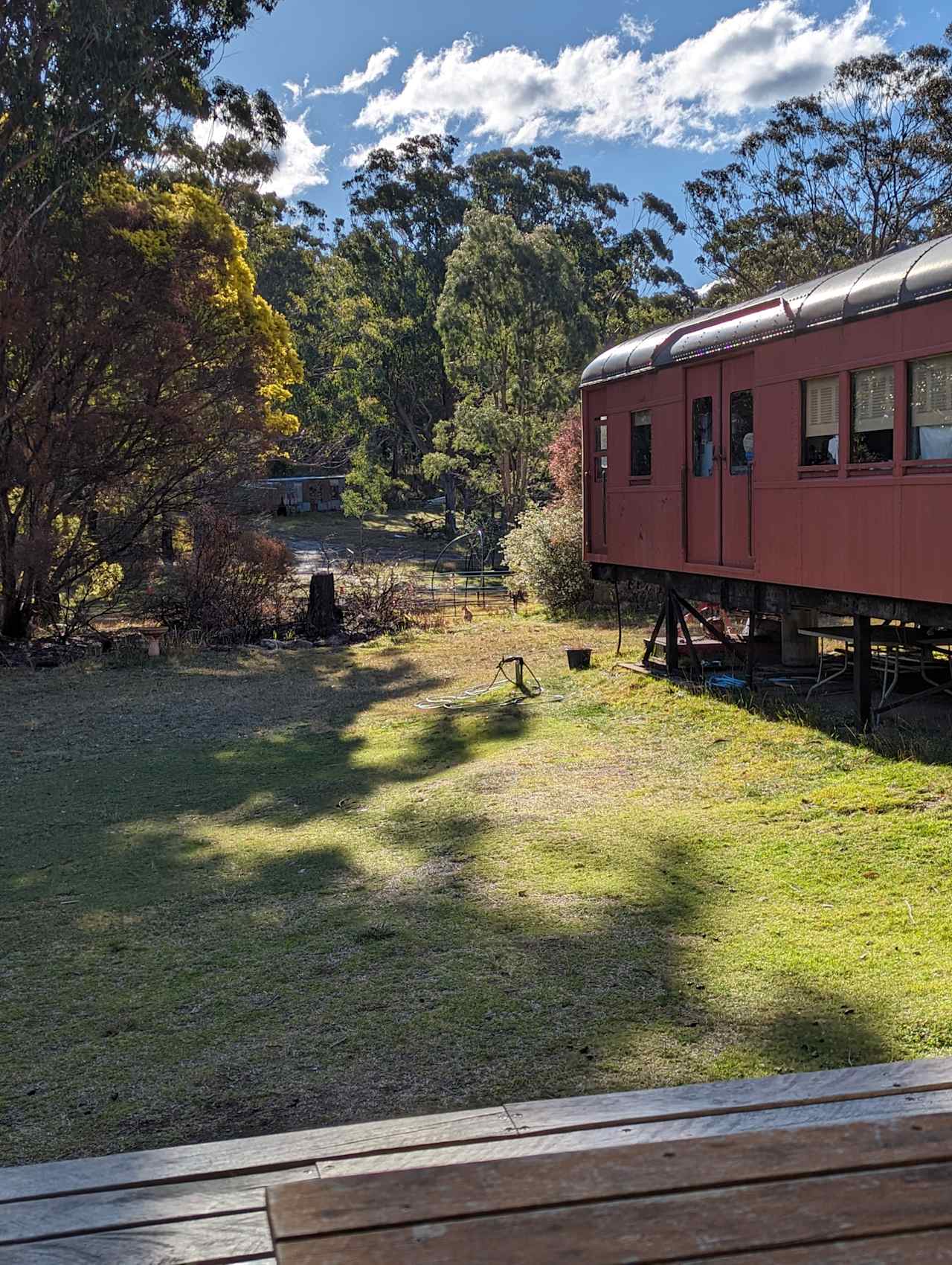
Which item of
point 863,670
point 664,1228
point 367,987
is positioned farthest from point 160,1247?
point 863,670

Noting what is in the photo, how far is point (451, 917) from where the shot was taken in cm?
582

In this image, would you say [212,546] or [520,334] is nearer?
[212,546]

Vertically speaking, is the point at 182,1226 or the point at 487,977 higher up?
the point at 182,1226

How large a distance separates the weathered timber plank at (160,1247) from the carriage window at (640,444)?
10.9m

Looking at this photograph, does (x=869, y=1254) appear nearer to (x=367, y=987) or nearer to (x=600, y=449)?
(x=367, y=987)

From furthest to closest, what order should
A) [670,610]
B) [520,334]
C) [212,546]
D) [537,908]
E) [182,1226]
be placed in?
[520,334]
[212,546]
[670,610]
[537,908]
[182,1226]

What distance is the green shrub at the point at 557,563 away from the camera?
19.6 meters

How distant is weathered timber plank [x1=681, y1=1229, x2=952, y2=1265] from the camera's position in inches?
62.0

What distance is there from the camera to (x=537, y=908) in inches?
229

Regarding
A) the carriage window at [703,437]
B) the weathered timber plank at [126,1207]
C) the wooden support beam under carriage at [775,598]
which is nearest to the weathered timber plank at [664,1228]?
the weathered timber plank at [126,1207]

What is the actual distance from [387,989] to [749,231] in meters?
36.9

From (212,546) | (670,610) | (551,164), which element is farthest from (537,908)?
(551,164)

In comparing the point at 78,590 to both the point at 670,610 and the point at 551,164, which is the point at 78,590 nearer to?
the point at 670,610

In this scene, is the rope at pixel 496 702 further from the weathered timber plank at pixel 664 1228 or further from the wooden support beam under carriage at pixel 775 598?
the weathered timber plank at pixel 664 1228
